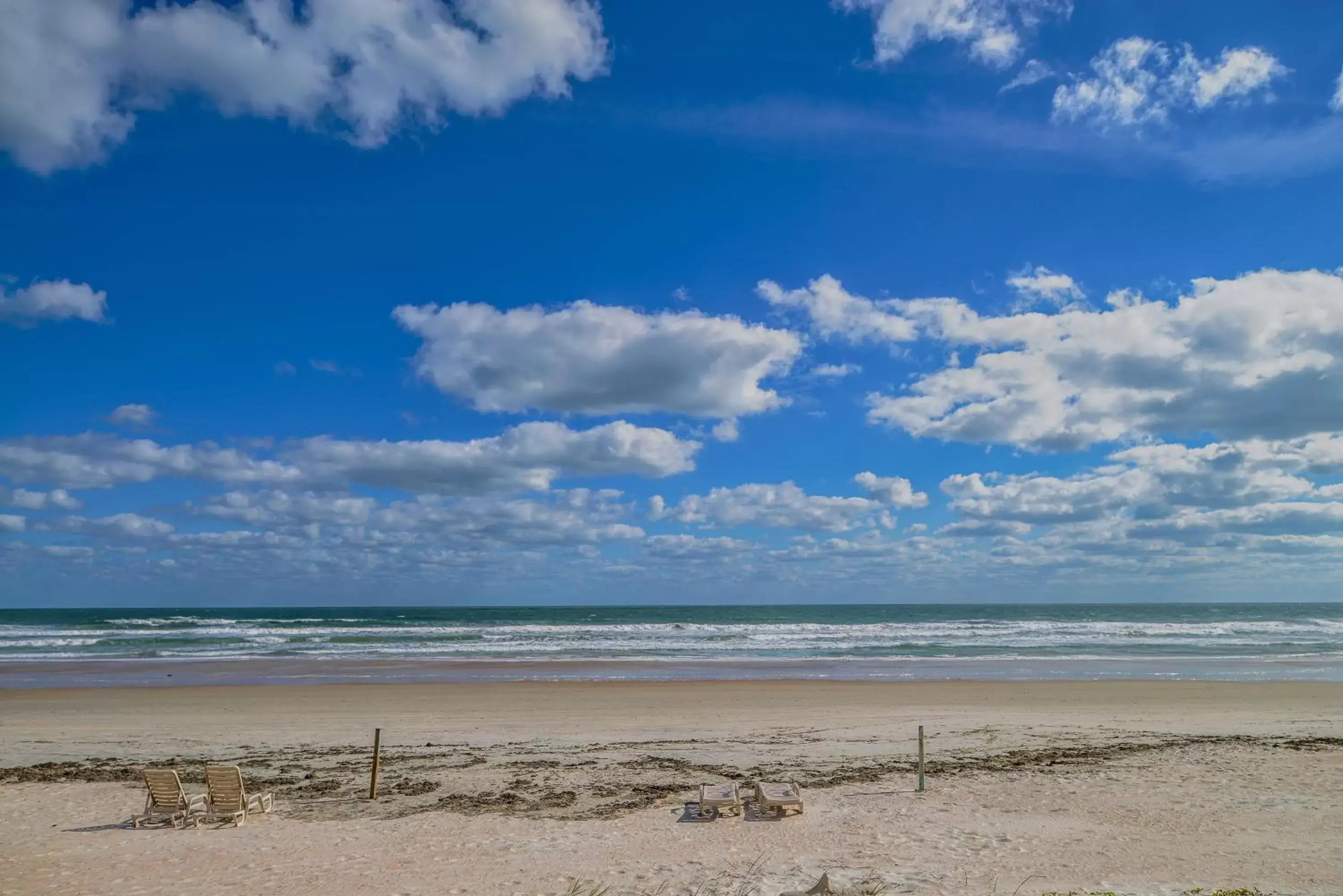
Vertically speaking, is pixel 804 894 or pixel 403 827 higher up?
pixel 804 894

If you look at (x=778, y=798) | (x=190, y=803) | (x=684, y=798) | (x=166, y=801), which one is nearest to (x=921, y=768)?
(x=778, y=798)

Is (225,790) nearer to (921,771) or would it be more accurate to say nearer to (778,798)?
(778,798)

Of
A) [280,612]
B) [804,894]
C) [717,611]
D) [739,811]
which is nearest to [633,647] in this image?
[739,811]

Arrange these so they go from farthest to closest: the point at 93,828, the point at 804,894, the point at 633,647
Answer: the point at 633,647
the point at 93,828
the point at 804,894

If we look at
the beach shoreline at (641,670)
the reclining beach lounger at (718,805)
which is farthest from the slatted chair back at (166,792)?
the beach shoreline at (641,670)

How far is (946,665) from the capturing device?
102ft

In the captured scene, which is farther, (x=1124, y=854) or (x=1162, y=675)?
(x=1162, y=675)

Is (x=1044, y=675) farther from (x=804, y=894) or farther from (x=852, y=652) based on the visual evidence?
(x=804, y=894)

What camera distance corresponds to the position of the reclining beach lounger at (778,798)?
9992 mm

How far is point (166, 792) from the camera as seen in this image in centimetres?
1009

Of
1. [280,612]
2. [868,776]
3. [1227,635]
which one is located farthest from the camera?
[280,612]

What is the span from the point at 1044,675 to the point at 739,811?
21042 millimetres

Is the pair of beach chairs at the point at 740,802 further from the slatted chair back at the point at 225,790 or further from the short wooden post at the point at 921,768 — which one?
the slatted chair back at the point at 225,790

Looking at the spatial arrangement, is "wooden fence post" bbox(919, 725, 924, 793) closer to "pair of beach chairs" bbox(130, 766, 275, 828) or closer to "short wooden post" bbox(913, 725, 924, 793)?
"short wooden post" bbox(913, 725, 924, 793)
